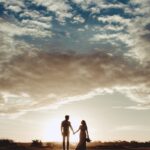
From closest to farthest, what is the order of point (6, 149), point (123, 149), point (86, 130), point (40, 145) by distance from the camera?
point (86, 130), point (6, 149), point (123, 149), point (40, 145)

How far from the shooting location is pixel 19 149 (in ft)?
103

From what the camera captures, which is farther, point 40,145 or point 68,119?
point 40,145

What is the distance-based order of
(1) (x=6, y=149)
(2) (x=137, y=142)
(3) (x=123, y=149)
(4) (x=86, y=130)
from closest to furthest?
(4) (x=86, y=130) < (1) (x=6, y=149) < (3) (x=123, y=149) < (2) (x=137, y=142)

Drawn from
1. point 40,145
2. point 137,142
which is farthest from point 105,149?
point 137,142

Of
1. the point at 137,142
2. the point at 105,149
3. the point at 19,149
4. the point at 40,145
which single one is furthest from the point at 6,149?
the point at 137,142

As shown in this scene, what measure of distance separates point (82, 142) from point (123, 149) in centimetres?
1443

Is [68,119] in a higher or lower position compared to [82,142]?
higher

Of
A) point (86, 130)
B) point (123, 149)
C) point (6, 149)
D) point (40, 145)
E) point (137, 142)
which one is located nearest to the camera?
point (86, 130)

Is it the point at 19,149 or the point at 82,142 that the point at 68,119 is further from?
the point at 19,149

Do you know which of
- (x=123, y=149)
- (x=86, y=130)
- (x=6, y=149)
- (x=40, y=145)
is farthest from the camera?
(x=40, y=145)

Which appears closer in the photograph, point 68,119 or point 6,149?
point 68,119

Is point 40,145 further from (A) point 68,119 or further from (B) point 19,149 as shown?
(A) point 68,119

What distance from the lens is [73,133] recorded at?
23.0m

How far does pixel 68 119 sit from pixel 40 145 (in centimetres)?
1703
